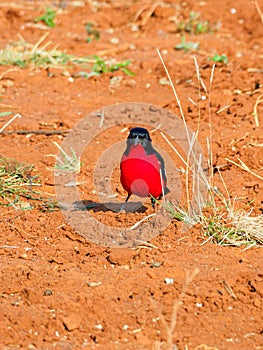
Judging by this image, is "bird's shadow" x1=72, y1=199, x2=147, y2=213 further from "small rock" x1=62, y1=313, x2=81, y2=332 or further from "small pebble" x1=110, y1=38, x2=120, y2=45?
"small pebble" x1=110, y1=38, x2=120, y2=45

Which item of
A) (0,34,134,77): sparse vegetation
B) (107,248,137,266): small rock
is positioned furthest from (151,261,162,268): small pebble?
A: (0,34,134,77): sparse vegetation

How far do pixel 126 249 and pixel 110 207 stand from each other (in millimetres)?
718

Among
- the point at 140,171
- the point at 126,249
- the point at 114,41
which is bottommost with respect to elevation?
the point at 114,41

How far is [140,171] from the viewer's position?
4391 mm

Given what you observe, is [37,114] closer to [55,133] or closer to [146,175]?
[55,133]

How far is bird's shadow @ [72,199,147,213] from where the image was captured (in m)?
4.75

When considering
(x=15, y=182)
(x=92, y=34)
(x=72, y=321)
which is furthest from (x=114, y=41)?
(x=72, y=321)

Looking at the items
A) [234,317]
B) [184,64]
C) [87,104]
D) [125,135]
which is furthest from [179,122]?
[234,317]

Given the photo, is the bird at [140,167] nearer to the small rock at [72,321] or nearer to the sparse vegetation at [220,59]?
the small rock at [72,321]

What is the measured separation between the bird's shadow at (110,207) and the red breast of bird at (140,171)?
0.28 m

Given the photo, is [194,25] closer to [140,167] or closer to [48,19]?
[48,19]

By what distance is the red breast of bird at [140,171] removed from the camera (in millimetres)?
4383

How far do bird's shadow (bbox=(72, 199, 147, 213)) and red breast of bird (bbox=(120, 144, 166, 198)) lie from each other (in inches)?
11.1

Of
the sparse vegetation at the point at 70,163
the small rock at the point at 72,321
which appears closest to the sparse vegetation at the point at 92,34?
the sparse vegetation at the point at 70,163
